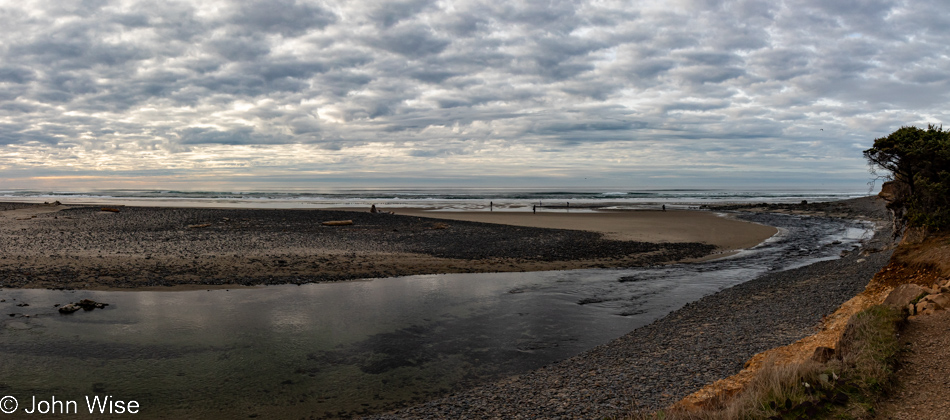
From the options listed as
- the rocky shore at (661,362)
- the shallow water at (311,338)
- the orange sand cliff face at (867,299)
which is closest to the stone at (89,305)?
the shallow water at (311,338)

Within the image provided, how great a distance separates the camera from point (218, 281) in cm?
1545

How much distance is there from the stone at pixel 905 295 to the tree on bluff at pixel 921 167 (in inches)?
117

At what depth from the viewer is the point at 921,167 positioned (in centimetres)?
999

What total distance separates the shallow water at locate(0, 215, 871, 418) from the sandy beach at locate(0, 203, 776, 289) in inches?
74.6

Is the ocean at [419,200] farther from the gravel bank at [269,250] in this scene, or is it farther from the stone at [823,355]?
the stone at [823,355]

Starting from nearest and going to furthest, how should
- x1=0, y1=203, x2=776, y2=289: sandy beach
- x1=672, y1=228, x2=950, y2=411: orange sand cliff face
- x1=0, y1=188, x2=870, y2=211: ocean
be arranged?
x1=672, y1=228, x2=950, y2=411: orange sand cliff face
x1=0, y1=203, x2=776, y2=289: sandy beach
x1=0, y1=188, x2=870, y2=211: ocean

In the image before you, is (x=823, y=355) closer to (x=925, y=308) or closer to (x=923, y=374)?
(x=923, y=374)

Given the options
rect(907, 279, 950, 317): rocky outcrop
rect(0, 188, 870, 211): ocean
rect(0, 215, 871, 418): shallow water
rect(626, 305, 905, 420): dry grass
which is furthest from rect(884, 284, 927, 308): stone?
rect(0, 188, 870, 211): ocean

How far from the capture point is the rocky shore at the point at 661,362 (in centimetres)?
657

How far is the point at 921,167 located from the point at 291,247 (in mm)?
21014

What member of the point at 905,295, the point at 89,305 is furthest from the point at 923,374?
the point at 89,305

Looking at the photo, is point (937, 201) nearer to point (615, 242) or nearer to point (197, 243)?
point (615, 242)

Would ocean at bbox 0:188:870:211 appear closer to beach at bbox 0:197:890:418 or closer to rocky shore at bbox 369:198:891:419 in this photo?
beach at bbox 0:197:890:418

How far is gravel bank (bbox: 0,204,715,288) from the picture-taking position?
53.0 feet
